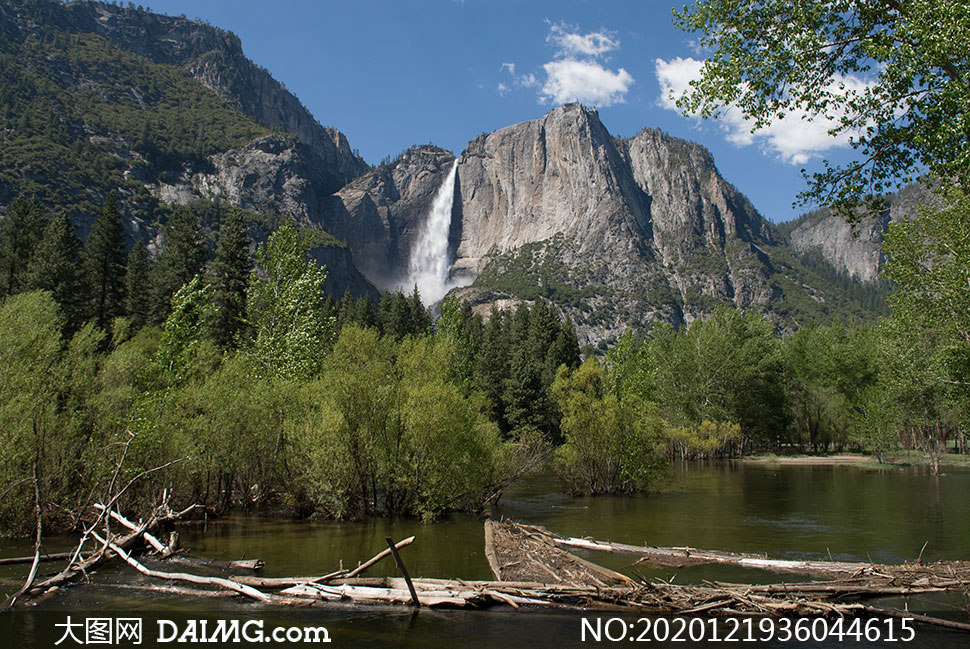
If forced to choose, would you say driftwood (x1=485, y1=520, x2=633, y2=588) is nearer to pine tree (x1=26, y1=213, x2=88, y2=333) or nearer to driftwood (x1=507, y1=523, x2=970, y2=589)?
driftwood (x1=507, y1=523, x2=970, y2=589)

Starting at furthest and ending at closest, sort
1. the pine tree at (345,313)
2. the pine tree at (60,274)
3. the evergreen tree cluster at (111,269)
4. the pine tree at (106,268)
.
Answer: the pine tree at (345,313) < the pine tree at (106,268) < the evergreen tree cluster at (111,269) < the pine tree at (60,274)

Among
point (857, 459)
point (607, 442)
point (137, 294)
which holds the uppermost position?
point (137, 294)

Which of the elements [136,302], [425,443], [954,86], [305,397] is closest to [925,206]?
[954,86]

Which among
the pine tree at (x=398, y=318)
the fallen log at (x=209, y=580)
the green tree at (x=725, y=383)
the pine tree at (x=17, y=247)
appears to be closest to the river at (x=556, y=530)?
the fallen log at (x=209, y=580)

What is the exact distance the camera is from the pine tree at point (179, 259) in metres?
52.8

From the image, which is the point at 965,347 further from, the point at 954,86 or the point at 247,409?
the point at 247,409

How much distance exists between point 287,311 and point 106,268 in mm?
27453

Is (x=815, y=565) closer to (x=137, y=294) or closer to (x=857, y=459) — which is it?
(x=857, y=459)

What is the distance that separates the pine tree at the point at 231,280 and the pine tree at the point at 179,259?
503 centimetres

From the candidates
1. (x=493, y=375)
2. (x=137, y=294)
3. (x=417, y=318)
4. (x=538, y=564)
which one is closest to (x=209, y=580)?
(x=538, y=564)

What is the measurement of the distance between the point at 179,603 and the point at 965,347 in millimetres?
30886

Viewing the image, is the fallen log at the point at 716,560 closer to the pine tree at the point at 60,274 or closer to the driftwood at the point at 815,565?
the driftwood at the point at 815,565

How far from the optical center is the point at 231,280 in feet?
160

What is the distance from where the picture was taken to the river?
12.3 metres
